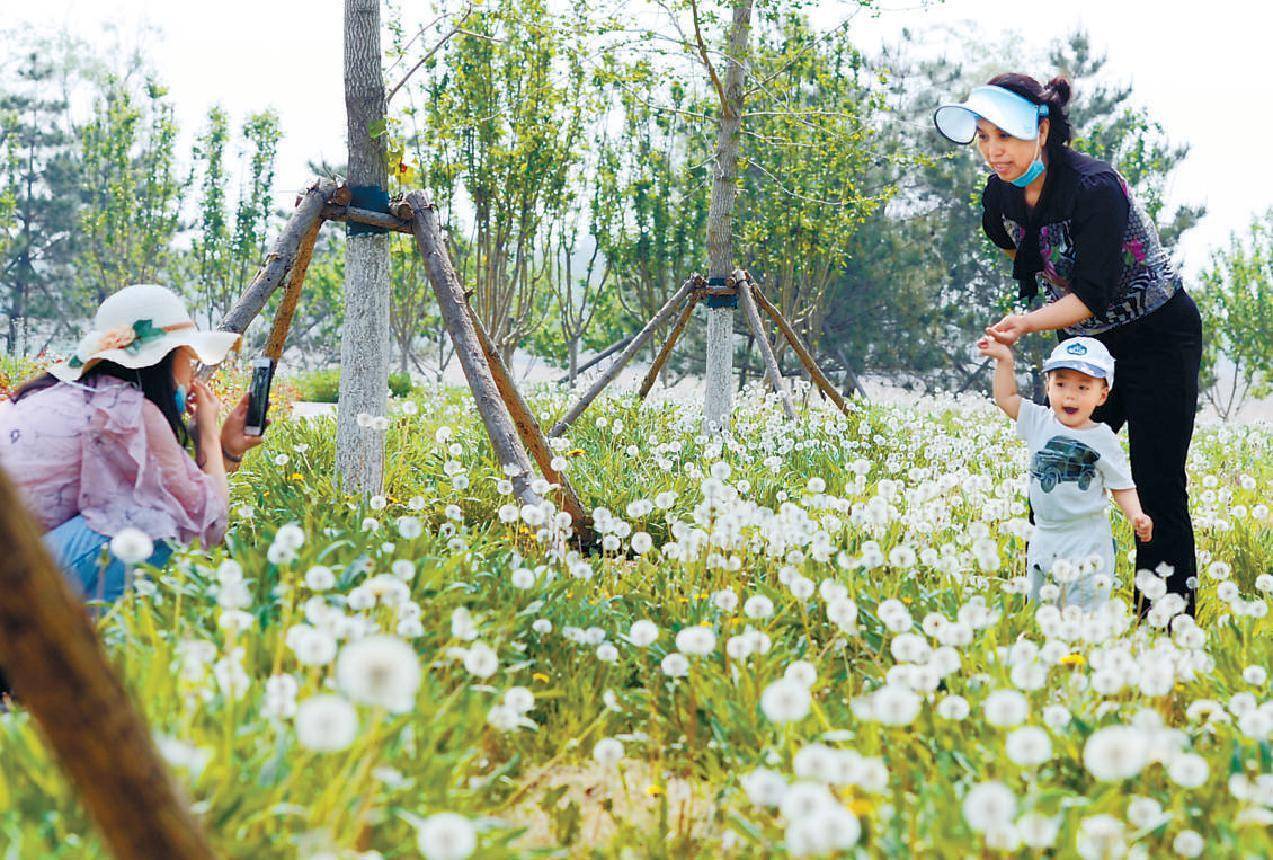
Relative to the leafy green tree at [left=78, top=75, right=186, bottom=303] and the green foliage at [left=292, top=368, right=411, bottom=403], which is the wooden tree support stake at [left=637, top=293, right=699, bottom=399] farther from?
the leafy green tree at [left=78, top=75, right=186, bottom=303]

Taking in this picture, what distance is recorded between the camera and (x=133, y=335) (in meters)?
3.32

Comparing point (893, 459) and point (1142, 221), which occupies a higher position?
point (1142, 221)

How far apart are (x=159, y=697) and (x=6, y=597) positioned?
101 cm

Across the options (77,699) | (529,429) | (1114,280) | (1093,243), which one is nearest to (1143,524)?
(1114,280)

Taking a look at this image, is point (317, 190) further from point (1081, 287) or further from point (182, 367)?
point (1081, 287)

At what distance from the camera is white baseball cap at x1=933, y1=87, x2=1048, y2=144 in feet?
13.0

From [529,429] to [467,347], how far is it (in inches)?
20.5

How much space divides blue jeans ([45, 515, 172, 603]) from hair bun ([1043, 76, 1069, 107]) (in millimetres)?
3914

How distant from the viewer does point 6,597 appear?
3.85ft

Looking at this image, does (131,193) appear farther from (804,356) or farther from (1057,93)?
(1057,93)

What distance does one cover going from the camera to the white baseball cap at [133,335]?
10.7ft

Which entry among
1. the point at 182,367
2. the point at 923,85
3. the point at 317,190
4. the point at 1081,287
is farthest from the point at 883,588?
the point at 923,85

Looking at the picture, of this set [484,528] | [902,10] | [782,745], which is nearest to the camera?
[782,745]

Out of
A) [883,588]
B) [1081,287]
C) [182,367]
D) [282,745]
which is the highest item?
[1081,287]
